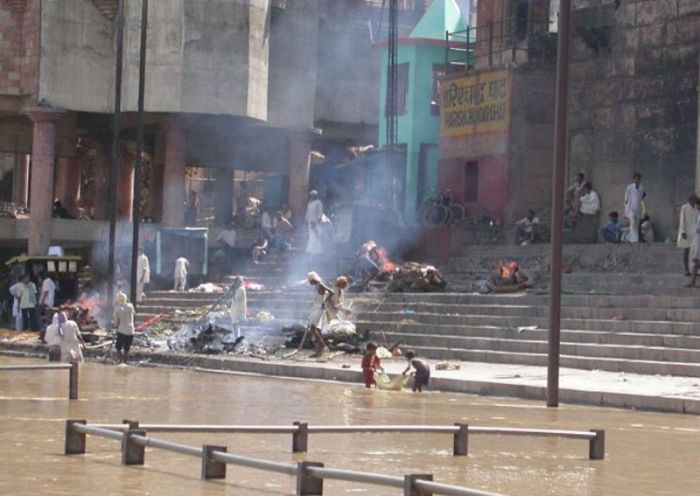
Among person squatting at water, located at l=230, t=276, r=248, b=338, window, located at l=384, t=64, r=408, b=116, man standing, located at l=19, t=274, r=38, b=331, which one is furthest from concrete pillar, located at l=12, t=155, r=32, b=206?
person squatting at water, located at l=230, t=276, r=248, b=338

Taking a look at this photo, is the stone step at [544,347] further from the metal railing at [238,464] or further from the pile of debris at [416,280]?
the metal railing at [238,464]

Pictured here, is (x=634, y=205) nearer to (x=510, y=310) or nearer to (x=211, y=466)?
(x=510, y=310)

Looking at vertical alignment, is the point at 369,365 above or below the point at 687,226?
below

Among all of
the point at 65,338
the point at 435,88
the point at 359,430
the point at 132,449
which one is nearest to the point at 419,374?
the point at 65,338

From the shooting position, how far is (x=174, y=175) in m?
46.3

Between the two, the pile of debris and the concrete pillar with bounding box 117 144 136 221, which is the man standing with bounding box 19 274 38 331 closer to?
the pile of debris

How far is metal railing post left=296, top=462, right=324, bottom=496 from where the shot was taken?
10977 mm

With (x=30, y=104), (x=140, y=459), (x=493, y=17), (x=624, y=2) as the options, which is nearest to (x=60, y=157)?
A: (x=30, y=104)

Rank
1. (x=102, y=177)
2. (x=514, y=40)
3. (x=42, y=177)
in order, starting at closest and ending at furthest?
(x=514, y=40)
(x=42, y=177)
(x=102, y=177)

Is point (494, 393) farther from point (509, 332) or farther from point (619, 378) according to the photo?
point (509, 332)

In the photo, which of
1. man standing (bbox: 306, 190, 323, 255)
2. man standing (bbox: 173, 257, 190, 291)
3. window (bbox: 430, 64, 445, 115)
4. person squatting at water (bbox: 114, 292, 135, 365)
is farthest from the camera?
window (bbox: 430, 64, 445, 115)

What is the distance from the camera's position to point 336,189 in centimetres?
5281

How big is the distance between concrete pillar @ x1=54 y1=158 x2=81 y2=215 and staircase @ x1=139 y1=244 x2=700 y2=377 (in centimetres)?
2054

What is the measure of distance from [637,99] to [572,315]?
8260 millimetres
